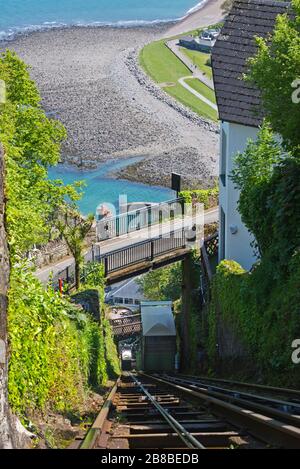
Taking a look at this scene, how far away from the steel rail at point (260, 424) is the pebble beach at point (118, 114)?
46045 millimetres

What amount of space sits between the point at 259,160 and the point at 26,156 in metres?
9.36

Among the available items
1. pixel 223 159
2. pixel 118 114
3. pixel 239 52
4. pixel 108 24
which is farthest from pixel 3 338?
pixel 108 24

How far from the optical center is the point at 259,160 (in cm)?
2080

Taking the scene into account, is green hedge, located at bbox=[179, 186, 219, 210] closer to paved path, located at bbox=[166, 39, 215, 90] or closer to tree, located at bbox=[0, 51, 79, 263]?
tree, located at bbox=[0, 51, 79, 263]

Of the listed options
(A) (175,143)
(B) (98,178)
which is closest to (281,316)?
(B) (98,178)

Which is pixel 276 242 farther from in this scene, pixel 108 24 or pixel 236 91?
pixel 108 24

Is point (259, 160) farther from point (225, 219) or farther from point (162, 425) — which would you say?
point (162, 425)

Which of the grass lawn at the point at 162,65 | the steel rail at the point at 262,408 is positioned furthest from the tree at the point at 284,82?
the grass lawn at the point at 162,65

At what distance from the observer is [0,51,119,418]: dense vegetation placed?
1138 centimetres

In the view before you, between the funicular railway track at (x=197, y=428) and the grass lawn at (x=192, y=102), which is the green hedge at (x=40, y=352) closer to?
the funicular railway track at (x=197, y=428)

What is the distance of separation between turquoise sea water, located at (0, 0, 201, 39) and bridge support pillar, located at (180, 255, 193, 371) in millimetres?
70196

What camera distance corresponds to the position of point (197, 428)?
9.88m

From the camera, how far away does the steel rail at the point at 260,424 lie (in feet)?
27.3

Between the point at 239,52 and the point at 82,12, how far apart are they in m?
93.3
